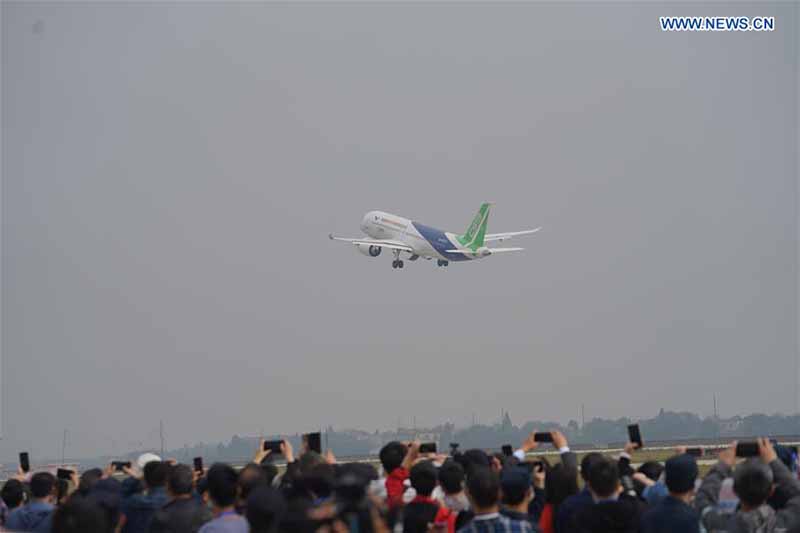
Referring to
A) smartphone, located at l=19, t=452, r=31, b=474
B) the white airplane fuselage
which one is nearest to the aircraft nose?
the white airplane fuselage

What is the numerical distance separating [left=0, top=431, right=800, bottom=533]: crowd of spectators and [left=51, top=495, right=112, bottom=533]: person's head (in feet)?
0.04

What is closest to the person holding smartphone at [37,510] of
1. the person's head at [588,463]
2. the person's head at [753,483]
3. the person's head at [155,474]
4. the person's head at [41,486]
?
the person's head at [41,486]

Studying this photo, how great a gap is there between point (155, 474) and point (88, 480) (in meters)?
2.36

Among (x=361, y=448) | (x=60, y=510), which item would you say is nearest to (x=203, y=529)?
(x=60, y=510)

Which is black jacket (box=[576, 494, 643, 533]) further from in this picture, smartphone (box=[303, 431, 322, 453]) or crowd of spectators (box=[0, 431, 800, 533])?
smartphone (box=[303, 431, 322, 453])

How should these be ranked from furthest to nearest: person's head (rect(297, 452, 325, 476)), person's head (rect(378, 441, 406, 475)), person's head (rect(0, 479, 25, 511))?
person's head (rect(0, 479, 25, 511))
person's head (rect(378, 441, 406, 475))
person's head (rect(297, 452, 325, 476))

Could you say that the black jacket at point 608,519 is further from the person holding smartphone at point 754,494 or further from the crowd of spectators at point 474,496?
the person holding smartphone at point 754,494

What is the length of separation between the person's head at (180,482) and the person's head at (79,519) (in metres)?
4.68

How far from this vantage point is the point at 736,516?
53.2 feet

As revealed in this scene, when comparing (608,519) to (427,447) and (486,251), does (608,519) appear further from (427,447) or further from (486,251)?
(486,251)

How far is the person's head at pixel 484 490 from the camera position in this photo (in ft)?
51.0

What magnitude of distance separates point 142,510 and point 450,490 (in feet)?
18.4

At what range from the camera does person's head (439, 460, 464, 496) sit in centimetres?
1870

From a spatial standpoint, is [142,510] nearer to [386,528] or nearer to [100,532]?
[100,532]
